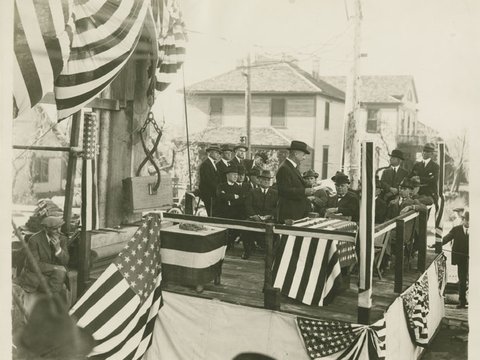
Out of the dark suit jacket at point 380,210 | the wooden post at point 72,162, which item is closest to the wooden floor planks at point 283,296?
the dark suit jacket at point 380,210

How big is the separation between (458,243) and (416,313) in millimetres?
1863

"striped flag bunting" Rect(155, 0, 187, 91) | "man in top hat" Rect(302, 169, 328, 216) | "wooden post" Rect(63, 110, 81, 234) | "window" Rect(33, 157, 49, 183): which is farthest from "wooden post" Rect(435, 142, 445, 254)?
"window" Rect(33, 157, 49, 183)

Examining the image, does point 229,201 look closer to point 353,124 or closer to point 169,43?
point 169,43

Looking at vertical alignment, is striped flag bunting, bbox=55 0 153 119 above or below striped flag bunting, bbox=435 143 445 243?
above

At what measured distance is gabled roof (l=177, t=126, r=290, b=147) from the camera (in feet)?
59.8

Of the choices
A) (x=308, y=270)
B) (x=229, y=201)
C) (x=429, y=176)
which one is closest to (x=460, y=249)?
(x=429, y=176)

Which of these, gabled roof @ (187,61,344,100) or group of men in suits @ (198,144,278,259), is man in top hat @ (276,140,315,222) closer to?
group of men in suits @ (198,144,278,259)

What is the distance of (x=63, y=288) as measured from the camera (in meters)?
5.53

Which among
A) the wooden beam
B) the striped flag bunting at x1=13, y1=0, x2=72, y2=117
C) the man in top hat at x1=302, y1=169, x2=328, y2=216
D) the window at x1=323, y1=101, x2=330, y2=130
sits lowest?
the man in top hat at x1=302, y1=169, x2=328, y2=216

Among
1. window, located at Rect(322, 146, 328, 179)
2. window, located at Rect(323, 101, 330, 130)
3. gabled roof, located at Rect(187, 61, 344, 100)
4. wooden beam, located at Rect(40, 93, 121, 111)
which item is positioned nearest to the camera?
wooden beam, located at Rect(40, 93, 121, 111)

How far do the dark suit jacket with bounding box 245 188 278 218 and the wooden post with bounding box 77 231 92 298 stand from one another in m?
2.59

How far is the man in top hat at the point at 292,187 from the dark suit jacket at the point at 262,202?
56cm

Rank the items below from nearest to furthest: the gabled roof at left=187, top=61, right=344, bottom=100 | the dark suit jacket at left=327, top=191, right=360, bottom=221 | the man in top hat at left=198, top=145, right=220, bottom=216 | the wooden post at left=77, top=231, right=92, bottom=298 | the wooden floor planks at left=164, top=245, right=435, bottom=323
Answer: the wooden floor planks at left=164, top=245, right=435, bottom=323
the wooden post at left=77, top=231, right=92, bottom=298
the dark suit jacket at left=327, top=191, right=360, bottom=221
the man in top hat at left=198, top=145, right=220, bottom=216
the gabled roof at left=187, top=61, right=344, bottom=100

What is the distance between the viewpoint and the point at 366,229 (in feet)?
15.8
